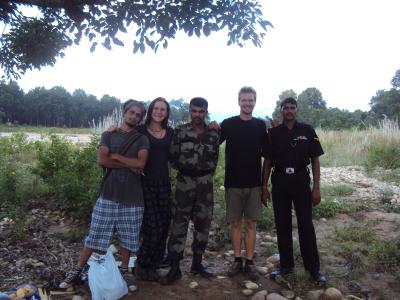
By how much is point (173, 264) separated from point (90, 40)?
A: 222 cm

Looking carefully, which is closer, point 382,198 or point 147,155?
point 147,155

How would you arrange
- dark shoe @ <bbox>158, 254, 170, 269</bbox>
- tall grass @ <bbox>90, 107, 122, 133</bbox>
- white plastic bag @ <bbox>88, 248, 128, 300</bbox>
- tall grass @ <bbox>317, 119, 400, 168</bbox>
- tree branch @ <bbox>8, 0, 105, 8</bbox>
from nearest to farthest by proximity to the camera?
white plastic bag @ <bbox>88, 248, 128, 300</bbox>
tree branch @ <bbox>8, 0, 105, 8</bbox>
dark shoe @ <bbox>158, 254, 170, 269</bbox>
tall grass @ <bbox>90, 107, 122, 133</bbox>
tall grass @ <bbox>317, 119, 400, 168</bbox>

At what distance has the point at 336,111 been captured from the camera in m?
24.4

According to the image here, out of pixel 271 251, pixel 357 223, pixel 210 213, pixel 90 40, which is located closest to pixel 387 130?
pixel 357 223

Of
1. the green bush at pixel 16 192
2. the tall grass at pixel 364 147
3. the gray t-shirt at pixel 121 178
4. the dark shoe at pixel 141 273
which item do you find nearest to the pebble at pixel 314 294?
the dark shoe at pixel 141 273

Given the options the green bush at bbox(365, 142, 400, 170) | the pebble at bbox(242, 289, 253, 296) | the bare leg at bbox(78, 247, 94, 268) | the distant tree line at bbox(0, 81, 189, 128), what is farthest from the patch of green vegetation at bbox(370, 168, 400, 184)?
the distant tree line at bbox(0, 81, 189, 128)

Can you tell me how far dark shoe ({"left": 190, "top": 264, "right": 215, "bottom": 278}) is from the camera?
151 inches

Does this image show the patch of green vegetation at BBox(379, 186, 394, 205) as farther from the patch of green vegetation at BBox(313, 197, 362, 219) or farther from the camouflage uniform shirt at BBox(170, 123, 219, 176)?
the camouflage uniform shirt at BBox(170, 123, 219, 176)

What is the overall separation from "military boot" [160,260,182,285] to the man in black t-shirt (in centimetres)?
54

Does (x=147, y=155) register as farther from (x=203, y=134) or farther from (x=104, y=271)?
(x=104, y=271)

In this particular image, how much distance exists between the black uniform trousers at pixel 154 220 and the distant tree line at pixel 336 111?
733 inches

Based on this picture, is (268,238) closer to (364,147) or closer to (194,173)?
(194,173)

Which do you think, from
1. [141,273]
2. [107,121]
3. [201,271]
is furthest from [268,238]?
[107,121]

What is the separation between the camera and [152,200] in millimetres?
3664
